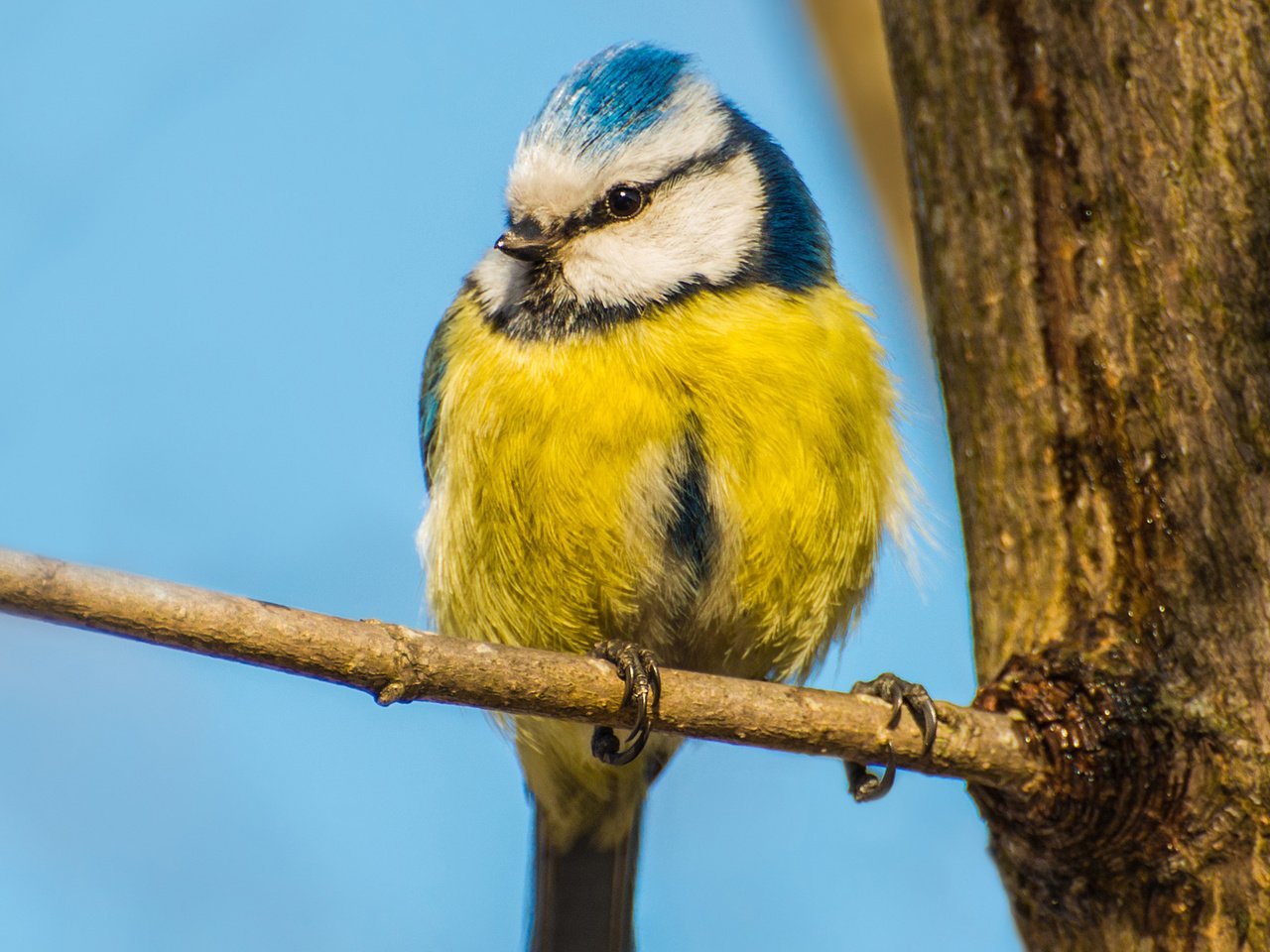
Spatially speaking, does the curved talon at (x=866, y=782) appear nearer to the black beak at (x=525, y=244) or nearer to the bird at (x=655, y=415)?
the bird at (x=655, y=415)

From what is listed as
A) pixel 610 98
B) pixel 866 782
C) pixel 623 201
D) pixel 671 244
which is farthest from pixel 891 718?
pixel 610 98

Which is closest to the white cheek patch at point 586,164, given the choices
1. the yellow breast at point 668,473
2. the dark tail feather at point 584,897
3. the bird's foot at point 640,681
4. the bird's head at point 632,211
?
the bird's head at point 632,211

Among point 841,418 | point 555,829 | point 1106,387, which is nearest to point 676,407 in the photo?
point 841,418

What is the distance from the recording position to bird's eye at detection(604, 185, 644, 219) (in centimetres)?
260

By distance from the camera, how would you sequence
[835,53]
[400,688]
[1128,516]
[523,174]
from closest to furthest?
[400,688] → [1128,516] → [523,174] → [835,53]

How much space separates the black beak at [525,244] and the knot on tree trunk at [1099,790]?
1174 mm

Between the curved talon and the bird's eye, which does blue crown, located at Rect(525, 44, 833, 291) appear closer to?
the bird's eye

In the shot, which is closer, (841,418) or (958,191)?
(958,191)

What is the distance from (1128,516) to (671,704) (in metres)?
0.74

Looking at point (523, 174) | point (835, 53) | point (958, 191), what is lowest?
point (958, 191)

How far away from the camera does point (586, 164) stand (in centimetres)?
260

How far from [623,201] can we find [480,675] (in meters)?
1.21

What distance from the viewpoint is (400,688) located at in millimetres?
1624

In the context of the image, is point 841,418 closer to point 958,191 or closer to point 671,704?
point 958,191
